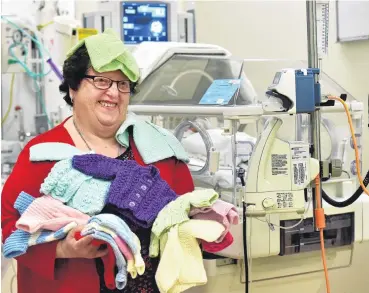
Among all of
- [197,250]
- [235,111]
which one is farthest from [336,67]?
[197,250]

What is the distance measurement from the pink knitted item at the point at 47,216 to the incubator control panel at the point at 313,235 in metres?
0.85

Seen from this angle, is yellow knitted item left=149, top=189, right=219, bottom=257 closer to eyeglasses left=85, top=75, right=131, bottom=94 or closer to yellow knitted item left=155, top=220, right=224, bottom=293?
yellow knitted item left=155, top=220, right=224, bottom=293

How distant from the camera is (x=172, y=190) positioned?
1724 millimetres

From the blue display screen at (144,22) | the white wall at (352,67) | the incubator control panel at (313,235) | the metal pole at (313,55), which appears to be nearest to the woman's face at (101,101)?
the metal pole at (313,55)

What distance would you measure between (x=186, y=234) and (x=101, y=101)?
474mm

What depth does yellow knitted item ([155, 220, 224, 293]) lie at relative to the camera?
154 centimetres

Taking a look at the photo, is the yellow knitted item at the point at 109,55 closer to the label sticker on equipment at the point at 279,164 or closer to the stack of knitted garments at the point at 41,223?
the stack of knitted garments at the point at 41,223

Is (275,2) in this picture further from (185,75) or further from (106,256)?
(106,256)

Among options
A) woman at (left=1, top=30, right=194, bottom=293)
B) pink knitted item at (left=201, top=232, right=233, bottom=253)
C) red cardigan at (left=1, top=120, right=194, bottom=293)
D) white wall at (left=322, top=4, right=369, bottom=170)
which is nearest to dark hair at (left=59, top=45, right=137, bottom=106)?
woman at (left=1, top=30, right=194, bottom=293)

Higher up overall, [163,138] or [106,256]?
[163,138]

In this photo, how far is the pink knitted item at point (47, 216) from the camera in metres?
1.52

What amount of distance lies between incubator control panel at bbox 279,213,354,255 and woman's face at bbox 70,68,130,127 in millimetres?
770

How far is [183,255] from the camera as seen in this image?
1.55 meters

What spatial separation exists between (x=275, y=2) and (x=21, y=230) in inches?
95.5
